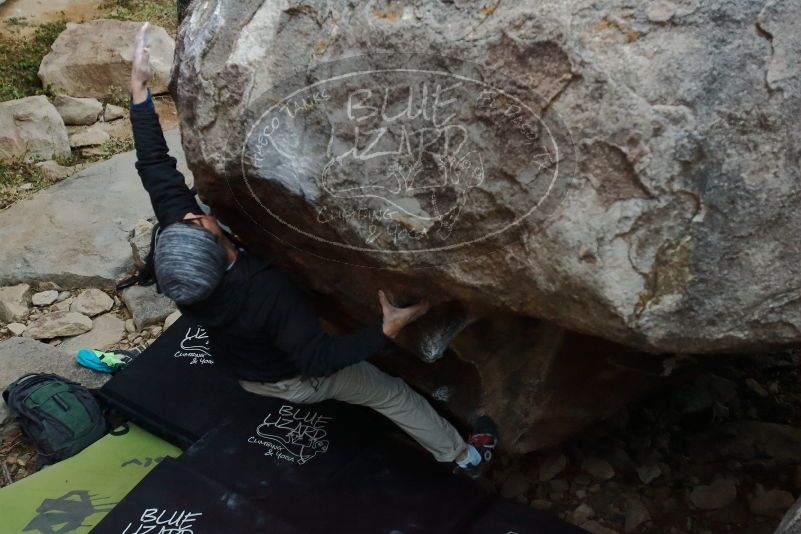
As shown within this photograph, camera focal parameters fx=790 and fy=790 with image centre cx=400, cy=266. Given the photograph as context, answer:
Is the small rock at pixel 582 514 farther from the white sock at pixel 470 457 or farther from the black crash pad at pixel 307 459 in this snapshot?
the white sock at pixel 470 457

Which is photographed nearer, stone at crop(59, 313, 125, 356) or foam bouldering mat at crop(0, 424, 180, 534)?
foam bouldering mat at crop(0, 424, 180, 534)

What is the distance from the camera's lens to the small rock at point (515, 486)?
2988mm

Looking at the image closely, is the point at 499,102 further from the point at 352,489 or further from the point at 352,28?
the point at 352,489

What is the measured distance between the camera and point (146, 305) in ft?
13.2

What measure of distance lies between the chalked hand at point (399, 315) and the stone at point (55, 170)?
12.2 ft

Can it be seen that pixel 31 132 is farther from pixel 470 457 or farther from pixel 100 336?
pixel 470 457

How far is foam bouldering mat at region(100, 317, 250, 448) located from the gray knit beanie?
1007 mm

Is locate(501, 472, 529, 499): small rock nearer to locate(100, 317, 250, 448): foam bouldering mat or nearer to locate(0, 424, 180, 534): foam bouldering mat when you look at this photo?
locate(100, 317, 250, 448): foam bouldering mat

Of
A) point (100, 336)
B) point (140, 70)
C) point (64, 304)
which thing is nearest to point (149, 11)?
point (64, 304)

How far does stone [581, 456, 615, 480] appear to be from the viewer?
116 inches

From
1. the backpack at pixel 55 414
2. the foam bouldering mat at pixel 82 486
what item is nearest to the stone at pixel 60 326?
the backpack at pixel 55 414

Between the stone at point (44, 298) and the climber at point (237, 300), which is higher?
the climber at point (237, 300)

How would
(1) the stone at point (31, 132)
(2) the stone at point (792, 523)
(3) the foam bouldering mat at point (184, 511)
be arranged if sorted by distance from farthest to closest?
(1) the stone at point (31, 132) < (3) the foam bouldering mat at point (184, 511) < (2) the stone at point (792, 523)

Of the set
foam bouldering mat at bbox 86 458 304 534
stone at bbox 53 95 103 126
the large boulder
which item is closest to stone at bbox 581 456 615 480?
the large boulder
